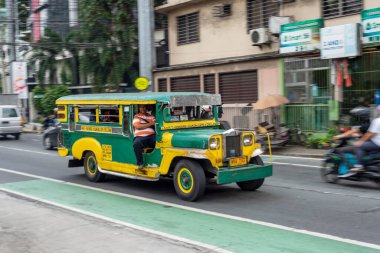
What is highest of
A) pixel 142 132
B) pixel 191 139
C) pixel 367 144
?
pixel 142 132

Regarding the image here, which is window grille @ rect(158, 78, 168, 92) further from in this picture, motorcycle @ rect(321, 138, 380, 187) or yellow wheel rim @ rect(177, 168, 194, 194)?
yellow wheel rim @ rect(177, 168, 194, 194)

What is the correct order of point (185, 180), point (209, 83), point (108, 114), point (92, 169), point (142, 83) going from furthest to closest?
point (209, 83) → point (142, 83) → point (92, 169) → point (108, 114) → point (185, 180)

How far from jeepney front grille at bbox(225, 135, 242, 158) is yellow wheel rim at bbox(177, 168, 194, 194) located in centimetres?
79

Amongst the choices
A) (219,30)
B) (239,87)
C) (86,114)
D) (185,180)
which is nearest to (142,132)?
(185,180)

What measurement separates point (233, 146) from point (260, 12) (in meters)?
12.7

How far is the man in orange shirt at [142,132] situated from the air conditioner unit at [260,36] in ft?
35.7

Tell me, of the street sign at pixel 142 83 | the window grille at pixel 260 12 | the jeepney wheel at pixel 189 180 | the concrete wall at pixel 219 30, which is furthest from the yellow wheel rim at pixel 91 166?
the window grille at pixel 260 12

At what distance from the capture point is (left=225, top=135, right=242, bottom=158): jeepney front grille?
846 cm

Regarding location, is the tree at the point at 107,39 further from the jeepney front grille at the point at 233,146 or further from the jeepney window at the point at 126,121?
the jeepney front grille at the point at 233,146

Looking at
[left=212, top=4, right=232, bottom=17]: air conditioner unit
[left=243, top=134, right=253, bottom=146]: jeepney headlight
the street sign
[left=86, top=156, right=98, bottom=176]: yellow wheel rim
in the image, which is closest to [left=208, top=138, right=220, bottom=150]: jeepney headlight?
[left=243, top=134, right=253, bottom=146]: jeepney headlight

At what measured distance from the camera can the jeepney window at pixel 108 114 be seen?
389 inches

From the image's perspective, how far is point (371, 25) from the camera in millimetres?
15289

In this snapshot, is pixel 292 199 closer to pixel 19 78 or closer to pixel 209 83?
pixel 209 83

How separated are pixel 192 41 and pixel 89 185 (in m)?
14.3
